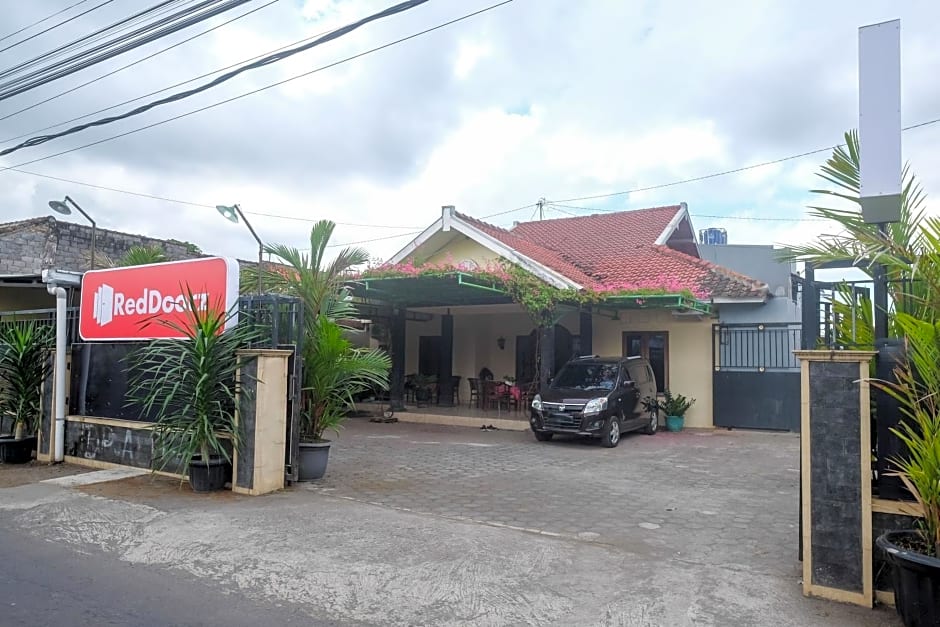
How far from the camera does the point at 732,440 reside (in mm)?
13508

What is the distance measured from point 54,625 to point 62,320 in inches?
272

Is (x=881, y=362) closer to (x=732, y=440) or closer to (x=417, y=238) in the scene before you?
(x=732, y=440)

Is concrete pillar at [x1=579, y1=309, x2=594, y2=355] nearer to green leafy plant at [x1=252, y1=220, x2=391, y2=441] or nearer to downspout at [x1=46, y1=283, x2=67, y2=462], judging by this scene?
green leafy plant at [x1=252, y1=220, x2=391, y2=441]

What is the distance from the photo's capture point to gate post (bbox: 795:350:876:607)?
455 centimetres

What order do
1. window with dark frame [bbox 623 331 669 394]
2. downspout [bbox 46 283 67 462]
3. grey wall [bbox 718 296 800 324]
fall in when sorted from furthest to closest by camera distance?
window with dark frame [bbox 623 331 669 394] < grey wall [bbox 718 296 800 324] < downspout [bbox 46 283 67 462]

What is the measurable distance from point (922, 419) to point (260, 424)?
6428 millimetres

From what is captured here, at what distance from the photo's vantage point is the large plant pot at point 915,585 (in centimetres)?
380

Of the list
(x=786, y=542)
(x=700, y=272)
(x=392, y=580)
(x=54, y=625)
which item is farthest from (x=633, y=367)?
(x=54, y=625)

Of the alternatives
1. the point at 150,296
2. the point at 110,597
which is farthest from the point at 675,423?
the point at 110,597

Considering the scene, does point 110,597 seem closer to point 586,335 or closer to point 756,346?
point 586,335

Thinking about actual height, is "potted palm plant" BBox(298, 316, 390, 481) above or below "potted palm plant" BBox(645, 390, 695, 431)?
above

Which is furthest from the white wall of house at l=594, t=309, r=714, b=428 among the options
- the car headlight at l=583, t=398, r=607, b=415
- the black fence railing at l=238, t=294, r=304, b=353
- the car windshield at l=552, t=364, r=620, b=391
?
the black fence railing at l=238, t=294, r=304, b=353

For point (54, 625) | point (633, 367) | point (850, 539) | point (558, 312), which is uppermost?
point (558, 312)

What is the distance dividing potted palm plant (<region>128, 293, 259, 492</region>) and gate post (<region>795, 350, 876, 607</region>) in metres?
5.98
